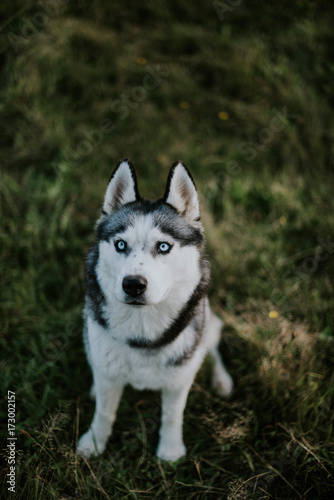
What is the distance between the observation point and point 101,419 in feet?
8.21

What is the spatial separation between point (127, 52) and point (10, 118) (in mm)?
2294

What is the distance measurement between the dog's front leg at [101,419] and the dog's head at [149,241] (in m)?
0.75

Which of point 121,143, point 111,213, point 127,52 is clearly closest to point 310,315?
point 111,213

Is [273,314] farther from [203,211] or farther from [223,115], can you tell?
[223,115]

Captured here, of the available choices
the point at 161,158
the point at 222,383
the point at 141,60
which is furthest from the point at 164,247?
the point at 141,60

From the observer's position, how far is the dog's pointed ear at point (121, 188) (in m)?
2.22

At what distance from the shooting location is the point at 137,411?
2.77 m

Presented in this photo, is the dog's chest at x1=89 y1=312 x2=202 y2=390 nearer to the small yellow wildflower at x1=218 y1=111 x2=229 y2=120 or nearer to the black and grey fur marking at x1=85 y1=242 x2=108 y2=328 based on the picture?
the black and grey fur marking at x1=85 y1=242 x2=108 y2=328

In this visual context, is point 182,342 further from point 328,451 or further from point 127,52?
point 127,52

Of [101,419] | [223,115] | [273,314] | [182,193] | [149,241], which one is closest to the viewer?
[149,241]

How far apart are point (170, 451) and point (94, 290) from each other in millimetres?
1423

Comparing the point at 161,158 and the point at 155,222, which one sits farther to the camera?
the point at 161,158

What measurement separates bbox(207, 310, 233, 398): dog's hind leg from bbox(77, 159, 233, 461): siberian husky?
0.59 meters

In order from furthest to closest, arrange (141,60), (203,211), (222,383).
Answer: (141,60) → (203,211) → (222,383)
